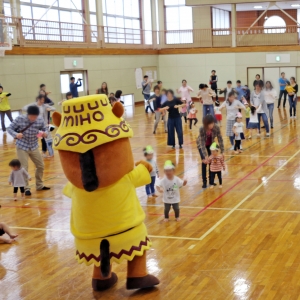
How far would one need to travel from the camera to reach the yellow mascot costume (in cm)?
660

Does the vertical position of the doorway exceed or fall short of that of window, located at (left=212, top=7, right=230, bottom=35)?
it falls short

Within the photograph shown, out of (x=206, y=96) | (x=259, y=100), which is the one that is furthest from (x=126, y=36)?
(x=259, y=100)

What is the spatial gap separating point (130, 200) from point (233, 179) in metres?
6.80

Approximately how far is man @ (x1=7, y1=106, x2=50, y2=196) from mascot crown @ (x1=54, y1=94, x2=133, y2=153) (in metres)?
5.26

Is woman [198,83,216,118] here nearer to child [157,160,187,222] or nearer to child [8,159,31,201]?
child [8,159,31,201]

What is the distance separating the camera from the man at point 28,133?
1195 centimetres

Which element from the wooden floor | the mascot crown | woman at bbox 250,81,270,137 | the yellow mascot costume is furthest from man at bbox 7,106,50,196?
woman at bbox 250,81,270,137

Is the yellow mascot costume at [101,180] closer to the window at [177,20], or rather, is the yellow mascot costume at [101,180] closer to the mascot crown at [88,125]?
the mascot crown at [88,125]

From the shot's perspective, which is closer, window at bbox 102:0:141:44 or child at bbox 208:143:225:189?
child at bbox 208:143:225:189

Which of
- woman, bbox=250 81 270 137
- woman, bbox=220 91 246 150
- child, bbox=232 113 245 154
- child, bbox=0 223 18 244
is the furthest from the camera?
woman, bbox=250 81 270 137

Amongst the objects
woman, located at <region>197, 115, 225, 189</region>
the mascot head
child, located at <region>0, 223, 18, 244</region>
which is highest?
the mascot head

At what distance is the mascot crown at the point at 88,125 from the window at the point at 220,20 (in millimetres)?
32102

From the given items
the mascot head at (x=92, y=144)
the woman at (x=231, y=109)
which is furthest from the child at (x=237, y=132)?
the mascot head at (x=92, y=144)

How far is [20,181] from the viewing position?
12.3 meters
